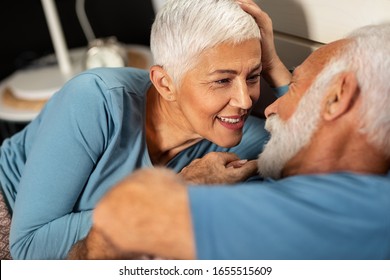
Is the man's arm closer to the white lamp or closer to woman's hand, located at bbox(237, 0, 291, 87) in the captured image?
woman's hand, located at bbox(237, 0, 291, 87)

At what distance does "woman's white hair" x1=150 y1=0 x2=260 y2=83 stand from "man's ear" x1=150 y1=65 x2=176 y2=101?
0.03 metres

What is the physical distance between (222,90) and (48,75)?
117cm

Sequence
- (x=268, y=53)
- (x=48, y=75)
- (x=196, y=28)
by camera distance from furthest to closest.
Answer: (x=48, y=75) < (x=268, y=53) < (x=196, y=28)

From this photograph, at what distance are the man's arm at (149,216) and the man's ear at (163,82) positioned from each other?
324mm

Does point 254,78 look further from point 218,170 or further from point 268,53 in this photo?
point 218,170

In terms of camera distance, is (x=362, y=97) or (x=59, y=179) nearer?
(x=362, y=97)

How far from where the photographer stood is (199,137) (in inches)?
37.4

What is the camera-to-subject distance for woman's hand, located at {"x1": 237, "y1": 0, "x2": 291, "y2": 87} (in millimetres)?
835

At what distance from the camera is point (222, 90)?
0.80m

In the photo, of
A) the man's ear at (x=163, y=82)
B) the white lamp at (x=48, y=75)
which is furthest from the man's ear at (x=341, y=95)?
the white lamp at (x=48, y=75)

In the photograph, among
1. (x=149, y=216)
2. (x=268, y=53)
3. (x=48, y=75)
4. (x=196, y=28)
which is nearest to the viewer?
(x=149, y=216)

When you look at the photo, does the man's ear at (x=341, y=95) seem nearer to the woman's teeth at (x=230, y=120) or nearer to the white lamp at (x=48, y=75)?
the woman's teeth at (x=230, y=120)

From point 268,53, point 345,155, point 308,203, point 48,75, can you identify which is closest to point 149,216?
point 308,203
